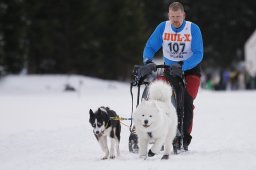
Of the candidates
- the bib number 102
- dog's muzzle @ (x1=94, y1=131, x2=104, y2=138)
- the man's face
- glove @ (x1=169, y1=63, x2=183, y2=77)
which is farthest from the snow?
the man's face

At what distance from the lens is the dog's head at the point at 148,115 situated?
7172mm

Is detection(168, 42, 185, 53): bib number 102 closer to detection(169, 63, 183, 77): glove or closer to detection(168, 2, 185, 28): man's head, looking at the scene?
detection(168, 2, 185, 28): man's head

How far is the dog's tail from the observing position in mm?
7613

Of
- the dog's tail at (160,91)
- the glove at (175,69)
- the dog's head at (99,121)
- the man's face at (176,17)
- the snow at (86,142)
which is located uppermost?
the man's face at (176,17)

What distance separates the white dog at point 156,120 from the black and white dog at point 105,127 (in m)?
0.81

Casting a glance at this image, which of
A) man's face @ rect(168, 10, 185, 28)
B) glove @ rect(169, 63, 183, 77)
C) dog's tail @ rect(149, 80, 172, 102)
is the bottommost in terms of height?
dog's tail @ rect(149, 80, 172, 102)

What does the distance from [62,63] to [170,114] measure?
1577 inches

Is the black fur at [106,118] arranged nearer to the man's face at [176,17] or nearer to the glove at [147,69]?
the glove at [147,69]

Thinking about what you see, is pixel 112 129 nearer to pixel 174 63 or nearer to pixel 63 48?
pixel 174 63

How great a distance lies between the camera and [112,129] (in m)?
8.65

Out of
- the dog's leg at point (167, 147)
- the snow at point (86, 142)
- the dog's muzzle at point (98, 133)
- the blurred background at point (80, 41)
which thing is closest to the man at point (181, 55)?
the snow at point (86, 142)

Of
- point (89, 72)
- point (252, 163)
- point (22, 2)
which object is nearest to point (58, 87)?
point (22, 2)

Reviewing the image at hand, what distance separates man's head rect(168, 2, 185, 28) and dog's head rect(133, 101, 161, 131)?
1585 mm

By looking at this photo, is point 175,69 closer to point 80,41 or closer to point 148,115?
point 148,115
